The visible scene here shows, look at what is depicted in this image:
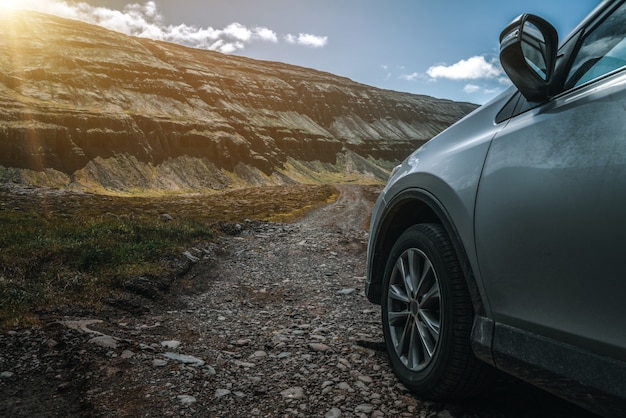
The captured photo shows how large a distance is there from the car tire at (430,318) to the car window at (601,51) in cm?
118

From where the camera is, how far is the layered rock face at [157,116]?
297 feet

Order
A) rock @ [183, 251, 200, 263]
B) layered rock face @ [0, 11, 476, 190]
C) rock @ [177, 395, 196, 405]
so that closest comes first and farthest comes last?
rock @ [177, 395, 196, 405]
rock @ [183, 251, 200, 263]
layered rock face @ [0, 11, 476, 190]

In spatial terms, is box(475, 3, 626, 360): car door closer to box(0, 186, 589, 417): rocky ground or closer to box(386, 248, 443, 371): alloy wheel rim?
box(386, 248, 443, 371): alloy wheel rim

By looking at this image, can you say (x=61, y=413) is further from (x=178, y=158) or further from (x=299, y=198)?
(x=178, y=158)

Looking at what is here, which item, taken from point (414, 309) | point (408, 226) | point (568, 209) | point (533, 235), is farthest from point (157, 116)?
point (568, 209)

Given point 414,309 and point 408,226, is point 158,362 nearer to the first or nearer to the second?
point 414,309

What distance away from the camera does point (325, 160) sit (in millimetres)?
145500

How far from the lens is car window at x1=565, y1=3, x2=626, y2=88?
6.41 feet

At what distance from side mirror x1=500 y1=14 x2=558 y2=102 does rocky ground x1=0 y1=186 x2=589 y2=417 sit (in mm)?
1962

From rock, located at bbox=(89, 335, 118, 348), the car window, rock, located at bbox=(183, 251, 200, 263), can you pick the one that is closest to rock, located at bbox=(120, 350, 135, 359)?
rock, located at bbox=(89, 335, 118, 348)

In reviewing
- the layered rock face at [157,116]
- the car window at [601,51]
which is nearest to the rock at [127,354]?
the car window at [601,51]

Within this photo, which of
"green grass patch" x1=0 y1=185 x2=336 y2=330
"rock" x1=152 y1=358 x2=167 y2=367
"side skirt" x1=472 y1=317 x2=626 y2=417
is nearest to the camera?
"side skirt" x1=472 y1=317 x2=626 y2=417

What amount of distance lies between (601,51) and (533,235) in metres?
1.06

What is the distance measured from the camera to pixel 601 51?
6.79ft
